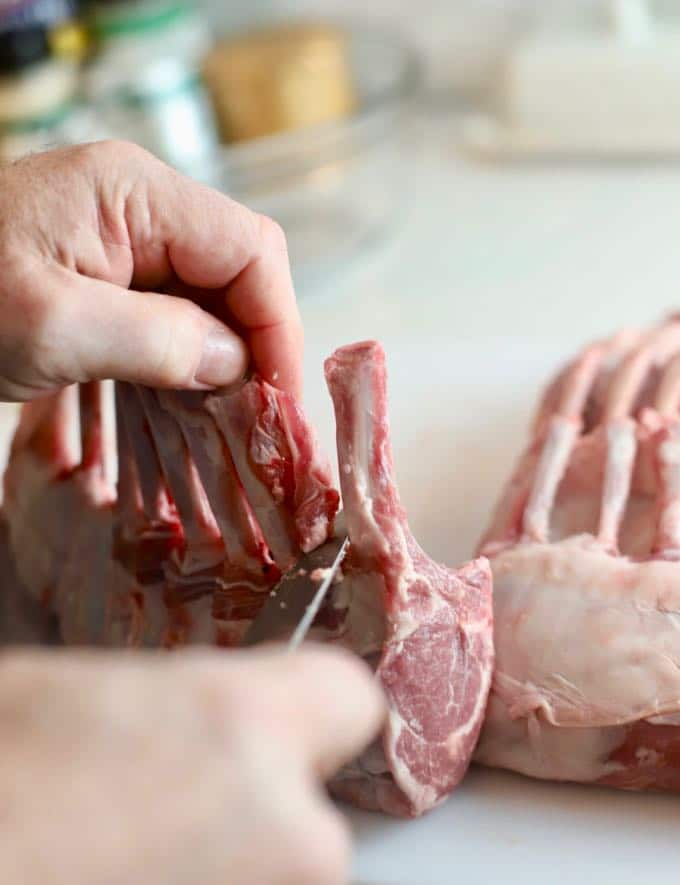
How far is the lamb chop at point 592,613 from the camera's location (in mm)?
903

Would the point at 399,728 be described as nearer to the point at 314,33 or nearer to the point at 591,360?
the point at 591,360

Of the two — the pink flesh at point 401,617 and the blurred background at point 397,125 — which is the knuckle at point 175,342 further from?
the blurred background at point 397,125

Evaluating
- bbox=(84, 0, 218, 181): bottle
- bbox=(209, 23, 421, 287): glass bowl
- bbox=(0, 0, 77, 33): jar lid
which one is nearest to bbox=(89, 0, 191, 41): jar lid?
bbox=(84, 0, 218, 181): bottle

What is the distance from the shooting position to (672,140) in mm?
2070

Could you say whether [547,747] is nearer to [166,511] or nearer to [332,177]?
[166,511]

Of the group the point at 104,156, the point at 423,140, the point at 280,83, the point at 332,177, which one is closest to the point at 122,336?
the point at 104,156

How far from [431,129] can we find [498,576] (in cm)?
153

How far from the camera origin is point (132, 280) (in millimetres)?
962

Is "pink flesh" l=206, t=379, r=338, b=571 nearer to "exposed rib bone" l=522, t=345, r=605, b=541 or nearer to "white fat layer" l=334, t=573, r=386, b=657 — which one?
"white fat layer" l=334, t=573, r=386, b=657

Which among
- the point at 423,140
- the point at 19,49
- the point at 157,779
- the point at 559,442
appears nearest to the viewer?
the point at 157,779

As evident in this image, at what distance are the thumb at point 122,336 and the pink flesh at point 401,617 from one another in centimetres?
11

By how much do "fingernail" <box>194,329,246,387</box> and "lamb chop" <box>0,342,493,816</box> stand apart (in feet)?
0.05

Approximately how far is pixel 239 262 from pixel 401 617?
11.2 inches

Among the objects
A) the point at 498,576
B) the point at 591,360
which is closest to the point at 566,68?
the point at 591,360
